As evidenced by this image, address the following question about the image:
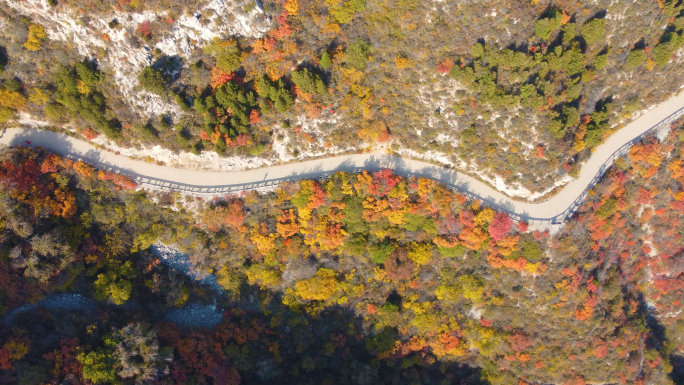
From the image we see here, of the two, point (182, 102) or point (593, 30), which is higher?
point (593, 30)

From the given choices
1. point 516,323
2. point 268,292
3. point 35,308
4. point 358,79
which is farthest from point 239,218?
point 516,323

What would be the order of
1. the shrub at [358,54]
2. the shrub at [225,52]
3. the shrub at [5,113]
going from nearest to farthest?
the shrub at [225,52] → the shrub at [5,113] → the shrub at [358,54]

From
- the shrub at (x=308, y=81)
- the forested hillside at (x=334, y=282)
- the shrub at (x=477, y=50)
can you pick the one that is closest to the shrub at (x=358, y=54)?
the shrub at (x=308, y=81)

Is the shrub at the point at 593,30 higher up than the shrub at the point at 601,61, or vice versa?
the shrub at the point at 593,30

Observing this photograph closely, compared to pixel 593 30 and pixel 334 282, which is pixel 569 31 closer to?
pixel 593 30

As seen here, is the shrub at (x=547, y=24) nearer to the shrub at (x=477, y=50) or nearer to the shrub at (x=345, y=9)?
the shrub at (x=477, y=50)

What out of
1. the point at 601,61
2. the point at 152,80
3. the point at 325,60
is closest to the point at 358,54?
the point at 325,60

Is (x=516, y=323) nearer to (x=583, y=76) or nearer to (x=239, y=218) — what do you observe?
(x=583, y=76)
